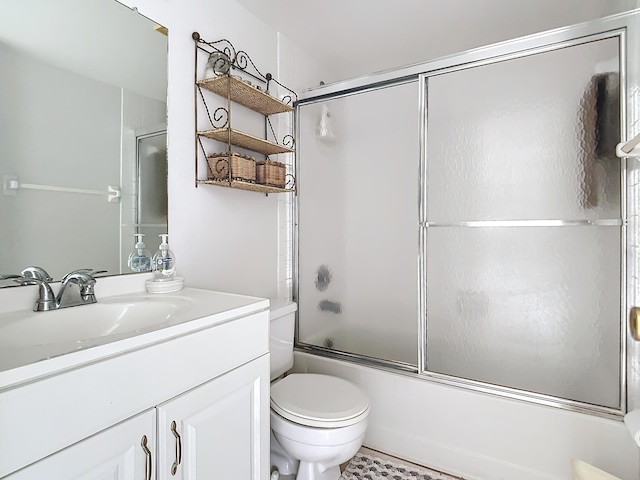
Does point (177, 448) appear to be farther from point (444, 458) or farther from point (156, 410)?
point (444, 458)

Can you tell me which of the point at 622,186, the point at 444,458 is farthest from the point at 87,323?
the point at 622,186

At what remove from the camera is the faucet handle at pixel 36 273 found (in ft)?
3.25

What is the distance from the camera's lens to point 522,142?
1.51 meters

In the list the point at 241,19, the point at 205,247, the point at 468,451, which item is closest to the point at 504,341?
the point at 468,451

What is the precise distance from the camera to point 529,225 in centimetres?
149

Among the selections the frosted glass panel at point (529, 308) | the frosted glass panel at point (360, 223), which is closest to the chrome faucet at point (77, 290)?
the frosted glass panel at point (360, 223)

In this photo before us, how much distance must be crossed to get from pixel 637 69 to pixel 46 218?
7.10 feet

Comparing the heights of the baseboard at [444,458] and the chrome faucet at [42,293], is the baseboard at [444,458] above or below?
below

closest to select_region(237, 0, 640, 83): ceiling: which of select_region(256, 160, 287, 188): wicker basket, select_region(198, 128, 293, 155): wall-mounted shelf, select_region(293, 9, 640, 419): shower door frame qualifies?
select_region(293, 9, 640, 419): shower door frame

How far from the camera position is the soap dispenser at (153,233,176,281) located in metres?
1.29

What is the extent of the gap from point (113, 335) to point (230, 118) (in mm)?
1194

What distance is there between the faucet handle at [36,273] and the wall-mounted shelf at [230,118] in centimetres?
68

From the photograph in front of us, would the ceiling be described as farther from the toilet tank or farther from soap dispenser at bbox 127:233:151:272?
the toilet tank

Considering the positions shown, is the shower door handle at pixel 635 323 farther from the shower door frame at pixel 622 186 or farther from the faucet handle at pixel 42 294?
the faucet handle at pixel 42 294
